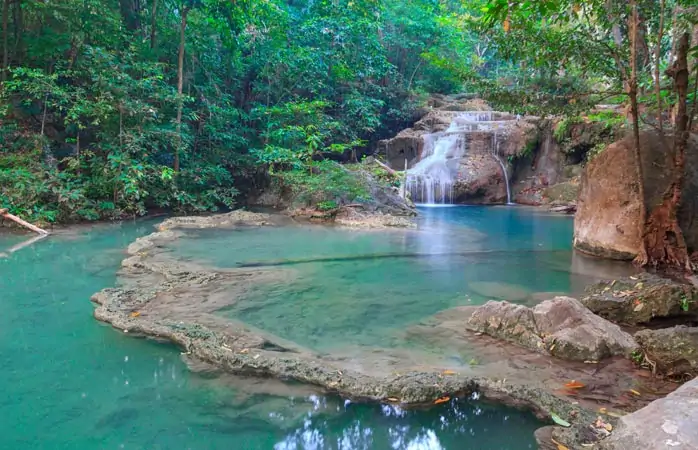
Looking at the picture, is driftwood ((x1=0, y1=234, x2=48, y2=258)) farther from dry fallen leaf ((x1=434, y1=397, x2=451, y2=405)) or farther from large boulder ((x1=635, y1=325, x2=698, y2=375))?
large boulder ((x1=635, y1=325, x2=698, y2=375))

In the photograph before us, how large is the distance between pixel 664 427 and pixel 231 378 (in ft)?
8.63

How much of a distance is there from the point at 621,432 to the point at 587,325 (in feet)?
5.64

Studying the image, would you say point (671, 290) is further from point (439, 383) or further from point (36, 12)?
point (36, 12)

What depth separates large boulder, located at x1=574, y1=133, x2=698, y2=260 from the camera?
24.0 feet

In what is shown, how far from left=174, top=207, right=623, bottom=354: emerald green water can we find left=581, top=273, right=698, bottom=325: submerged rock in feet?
2.65

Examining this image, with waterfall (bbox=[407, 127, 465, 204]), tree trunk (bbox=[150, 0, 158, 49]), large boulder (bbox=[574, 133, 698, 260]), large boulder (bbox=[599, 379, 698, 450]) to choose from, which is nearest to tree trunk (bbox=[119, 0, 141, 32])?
tree trunk (bbox=[150, 0, 158, 49])

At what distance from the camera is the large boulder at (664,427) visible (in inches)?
80.5

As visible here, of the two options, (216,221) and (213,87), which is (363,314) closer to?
(216,221)

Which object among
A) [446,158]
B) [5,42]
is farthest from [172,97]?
[446,158]

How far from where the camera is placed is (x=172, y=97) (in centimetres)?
1220

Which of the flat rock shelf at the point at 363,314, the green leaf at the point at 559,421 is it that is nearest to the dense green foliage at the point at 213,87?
the flat rock shelf at the point at 363,314

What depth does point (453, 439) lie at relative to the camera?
280 cm

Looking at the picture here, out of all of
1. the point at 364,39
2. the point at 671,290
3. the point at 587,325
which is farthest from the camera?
the point at 364,39

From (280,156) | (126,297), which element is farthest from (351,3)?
(126,297)
